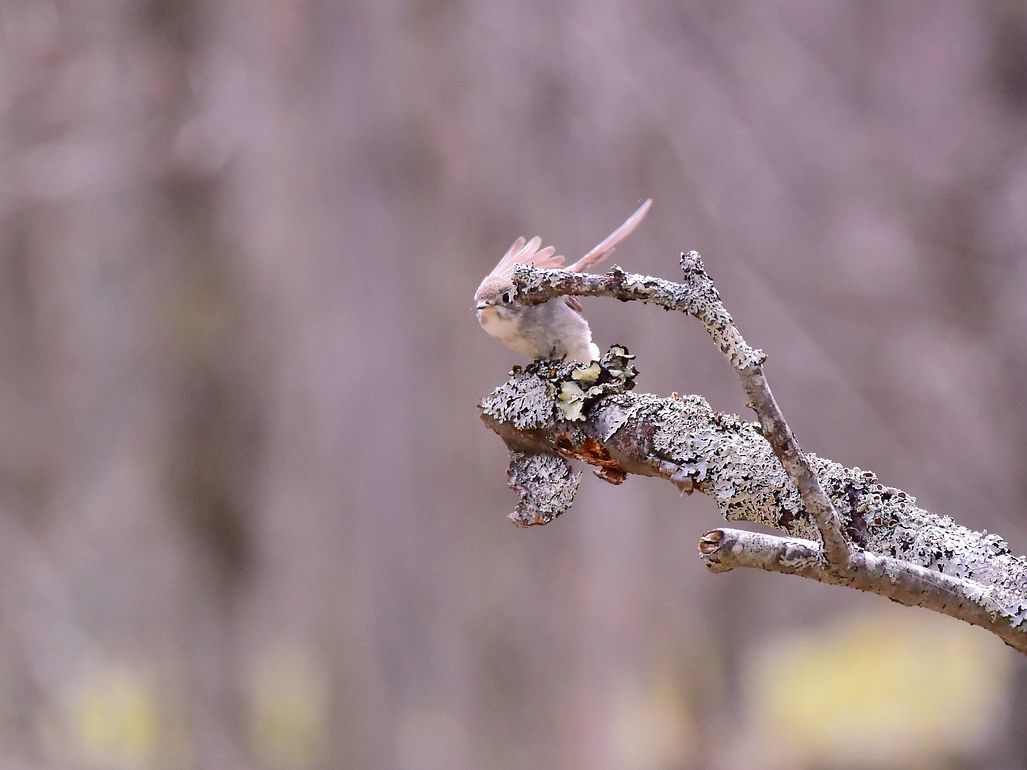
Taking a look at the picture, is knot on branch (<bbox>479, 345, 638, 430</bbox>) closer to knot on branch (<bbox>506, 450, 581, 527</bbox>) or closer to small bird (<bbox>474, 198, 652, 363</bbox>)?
→ knot on branch (<bbox>506, 450, 581, 527</bbox>)

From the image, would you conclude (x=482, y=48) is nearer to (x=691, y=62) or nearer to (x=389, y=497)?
(x=691, y=62)

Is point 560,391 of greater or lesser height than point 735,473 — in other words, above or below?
above

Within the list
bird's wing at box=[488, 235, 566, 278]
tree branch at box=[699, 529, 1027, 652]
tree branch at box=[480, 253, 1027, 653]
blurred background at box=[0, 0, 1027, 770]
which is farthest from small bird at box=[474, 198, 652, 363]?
blurred background at box=[0, 0, 1027, 770]

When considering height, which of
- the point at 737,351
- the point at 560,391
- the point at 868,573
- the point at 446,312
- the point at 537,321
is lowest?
the point at 868,573

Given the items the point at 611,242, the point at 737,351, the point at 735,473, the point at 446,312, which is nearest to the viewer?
the point at 737,351

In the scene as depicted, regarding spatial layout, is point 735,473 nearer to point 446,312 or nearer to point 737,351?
point 737,351

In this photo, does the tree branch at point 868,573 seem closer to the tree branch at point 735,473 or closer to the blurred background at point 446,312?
the tree branch at point 735,473

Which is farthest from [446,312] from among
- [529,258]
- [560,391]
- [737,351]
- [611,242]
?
[737,351]
